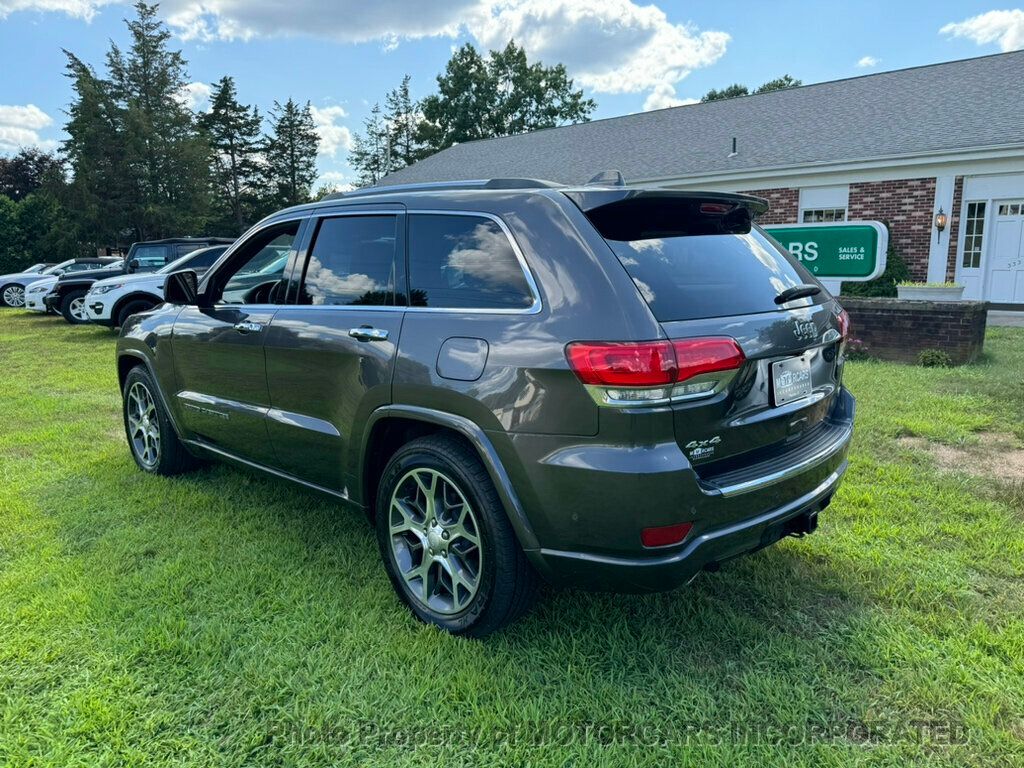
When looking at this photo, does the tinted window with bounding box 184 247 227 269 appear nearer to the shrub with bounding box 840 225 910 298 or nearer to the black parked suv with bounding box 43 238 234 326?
the black parked suv with bounding box 43 238 234 326

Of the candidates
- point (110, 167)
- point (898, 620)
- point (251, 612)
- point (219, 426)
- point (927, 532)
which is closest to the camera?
point (898, 620)

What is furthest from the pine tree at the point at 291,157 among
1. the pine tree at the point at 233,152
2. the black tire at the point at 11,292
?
the black tire at the point at 11,292

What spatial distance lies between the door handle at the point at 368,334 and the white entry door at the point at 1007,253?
15860mm

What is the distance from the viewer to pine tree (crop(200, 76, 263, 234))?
1962 inches

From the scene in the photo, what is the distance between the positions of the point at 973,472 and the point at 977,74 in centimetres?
1601

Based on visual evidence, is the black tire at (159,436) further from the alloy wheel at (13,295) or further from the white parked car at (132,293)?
the alloy wheel at (13,295)

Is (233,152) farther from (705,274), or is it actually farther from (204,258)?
(705,274)

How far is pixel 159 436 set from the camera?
190 inches

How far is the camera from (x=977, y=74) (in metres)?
16.4

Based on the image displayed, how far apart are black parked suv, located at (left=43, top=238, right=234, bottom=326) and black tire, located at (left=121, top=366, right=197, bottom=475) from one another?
8.71 meters

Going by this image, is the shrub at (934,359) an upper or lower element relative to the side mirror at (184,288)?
lower

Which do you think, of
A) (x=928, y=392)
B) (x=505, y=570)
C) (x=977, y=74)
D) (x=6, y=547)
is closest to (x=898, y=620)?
(x=505, y=570)

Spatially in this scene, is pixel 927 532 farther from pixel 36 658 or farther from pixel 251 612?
pixel 36 658

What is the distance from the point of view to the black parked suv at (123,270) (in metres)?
14.3
